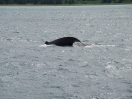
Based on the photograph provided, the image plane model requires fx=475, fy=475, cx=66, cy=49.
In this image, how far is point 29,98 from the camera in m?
22.5

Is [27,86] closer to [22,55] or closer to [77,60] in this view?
[77,60]

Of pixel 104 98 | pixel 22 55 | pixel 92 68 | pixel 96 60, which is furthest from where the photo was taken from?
pixel 22 55

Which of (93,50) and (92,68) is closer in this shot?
(92,68)

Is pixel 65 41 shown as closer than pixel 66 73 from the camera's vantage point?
No

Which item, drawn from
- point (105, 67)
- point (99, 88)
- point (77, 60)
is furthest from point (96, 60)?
point (99, 88)

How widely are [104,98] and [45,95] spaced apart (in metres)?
2.91

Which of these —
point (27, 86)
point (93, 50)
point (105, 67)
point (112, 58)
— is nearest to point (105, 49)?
point (93, 50)

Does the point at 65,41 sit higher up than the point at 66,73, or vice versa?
the point at 66,73

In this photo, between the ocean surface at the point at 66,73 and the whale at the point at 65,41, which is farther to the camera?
the whale at the point at 65,41

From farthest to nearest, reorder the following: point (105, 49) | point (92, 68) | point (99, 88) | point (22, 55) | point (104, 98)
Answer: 1. point (105, 49)
2. point (22, 55)
3. point (92, 68)
4. point (99, 88)
5. point (104, 98)

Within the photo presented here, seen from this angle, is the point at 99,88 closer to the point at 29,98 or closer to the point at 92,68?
the point at 29,98

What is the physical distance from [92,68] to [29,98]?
332 inches

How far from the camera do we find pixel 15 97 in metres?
22.8

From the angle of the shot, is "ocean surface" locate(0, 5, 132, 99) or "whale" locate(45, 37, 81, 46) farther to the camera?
"whale" locate(45, 37, 81, 46)
